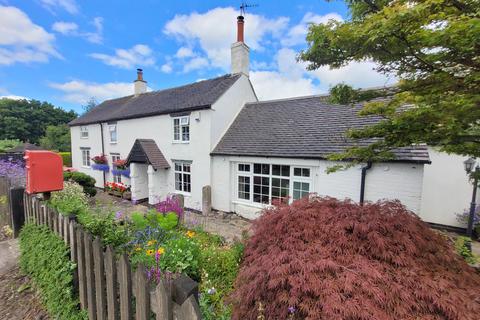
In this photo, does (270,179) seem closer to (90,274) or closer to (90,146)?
(90,274)

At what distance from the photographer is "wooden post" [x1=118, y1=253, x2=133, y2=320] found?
5.69 ft

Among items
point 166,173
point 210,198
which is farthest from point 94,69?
point 210,198

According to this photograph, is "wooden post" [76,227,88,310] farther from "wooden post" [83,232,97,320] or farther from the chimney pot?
the chimney pot

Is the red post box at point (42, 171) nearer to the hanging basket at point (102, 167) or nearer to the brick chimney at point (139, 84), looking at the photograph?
the hanging basket at point (102, 167)

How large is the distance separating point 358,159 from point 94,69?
22451 millimetres

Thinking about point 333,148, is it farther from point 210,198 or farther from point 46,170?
point 46,170

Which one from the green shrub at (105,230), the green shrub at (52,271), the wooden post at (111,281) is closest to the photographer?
the wooden post at (111,281)

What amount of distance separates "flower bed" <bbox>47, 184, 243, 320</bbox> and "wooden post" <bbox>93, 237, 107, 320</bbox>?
0.39 meters

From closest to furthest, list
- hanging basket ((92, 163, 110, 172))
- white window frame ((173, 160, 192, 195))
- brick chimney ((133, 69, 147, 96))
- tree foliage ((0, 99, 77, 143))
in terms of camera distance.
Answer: white window frame ((173, 160, 192, 195)) < hanging basket ((92, 163, 110, 172)) < brick chimney ((133, 69, 147, 96)) < tree foliage ((0, 99, 77, 143))

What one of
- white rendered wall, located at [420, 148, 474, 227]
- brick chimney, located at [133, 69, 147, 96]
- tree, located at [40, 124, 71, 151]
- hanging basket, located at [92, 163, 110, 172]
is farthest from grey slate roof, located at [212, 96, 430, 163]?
tree, located at [40, 124, 71, 151]

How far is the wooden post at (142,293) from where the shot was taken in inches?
62.8

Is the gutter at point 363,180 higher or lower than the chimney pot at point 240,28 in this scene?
lower

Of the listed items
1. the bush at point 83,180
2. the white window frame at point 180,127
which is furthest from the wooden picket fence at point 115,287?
the bush at point 83,180

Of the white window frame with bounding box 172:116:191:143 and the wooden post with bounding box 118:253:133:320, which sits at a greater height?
the white window frame with bounding box 172:116:191:143
